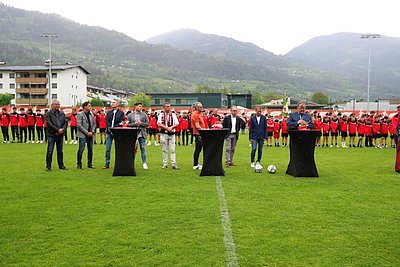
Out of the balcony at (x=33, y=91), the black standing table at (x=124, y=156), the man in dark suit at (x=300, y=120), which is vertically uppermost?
the balcony at (x=33, y=91)

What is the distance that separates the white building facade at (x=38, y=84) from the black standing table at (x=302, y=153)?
84941 millimetres

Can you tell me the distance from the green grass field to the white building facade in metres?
84.5

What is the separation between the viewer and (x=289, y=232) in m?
6.48

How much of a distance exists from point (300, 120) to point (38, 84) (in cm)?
8890

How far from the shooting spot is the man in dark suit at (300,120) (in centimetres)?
1227

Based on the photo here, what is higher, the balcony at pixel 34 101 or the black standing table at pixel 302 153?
the balcony at pixel 34 101

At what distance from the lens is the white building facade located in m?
91.7

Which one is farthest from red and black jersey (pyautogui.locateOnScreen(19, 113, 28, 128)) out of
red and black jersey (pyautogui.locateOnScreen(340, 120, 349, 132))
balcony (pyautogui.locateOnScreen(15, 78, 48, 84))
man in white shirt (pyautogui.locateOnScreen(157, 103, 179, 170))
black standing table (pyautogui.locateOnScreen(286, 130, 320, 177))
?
balcony (pyautogui.locateOnScreen(15, 78, 48, 84))

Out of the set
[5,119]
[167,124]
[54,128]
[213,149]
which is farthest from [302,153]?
[5,119]

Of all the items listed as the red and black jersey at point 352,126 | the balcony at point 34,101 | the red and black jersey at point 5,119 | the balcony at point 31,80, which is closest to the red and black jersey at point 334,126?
the red and black jersey at point 352,126

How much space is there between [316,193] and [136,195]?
12.5 feet

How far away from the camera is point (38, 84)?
92.8 m

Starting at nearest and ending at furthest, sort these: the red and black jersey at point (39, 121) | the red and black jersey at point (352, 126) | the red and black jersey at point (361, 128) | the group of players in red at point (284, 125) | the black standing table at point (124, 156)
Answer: the black standing table at point (124, 156)
the group of players in red at point (284, 125)
the red and black jersey at point (352, 126)
the red and black jersey at point (361, 128)
the red and black jersey at point (39, 121)

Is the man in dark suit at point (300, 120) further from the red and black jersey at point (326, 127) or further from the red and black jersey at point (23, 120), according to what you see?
the red and black jersey at point (23, 120)
